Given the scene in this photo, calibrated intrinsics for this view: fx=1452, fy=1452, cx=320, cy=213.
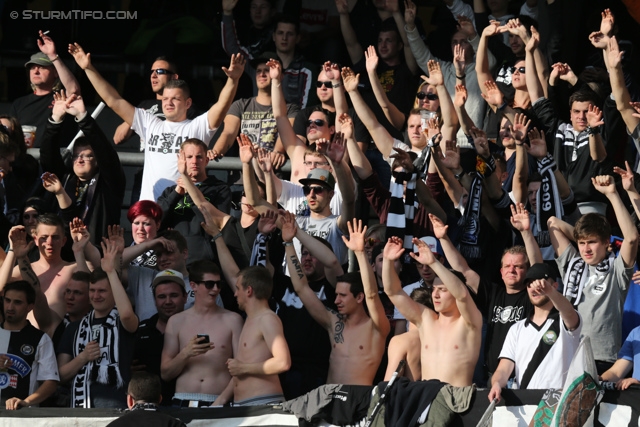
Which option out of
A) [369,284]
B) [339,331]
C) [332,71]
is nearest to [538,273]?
[369,284]

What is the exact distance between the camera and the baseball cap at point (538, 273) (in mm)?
10578

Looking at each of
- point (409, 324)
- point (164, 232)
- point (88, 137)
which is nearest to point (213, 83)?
point (88, 137)

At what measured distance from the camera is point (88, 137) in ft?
43.0

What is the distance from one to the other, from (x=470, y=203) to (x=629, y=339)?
88.9 inches

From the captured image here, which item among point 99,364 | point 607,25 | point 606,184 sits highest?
point 607,25

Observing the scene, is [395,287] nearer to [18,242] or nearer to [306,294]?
[306,294]

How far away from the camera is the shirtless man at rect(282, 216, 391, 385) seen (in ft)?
36.7

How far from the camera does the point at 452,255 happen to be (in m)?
11.6

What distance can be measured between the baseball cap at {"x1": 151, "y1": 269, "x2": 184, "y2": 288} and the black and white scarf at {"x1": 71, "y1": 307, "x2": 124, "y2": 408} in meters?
0.47

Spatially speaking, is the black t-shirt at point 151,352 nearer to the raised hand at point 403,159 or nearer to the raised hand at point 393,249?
the raised hand at point 393,249

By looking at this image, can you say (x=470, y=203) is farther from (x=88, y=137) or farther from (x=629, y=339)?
(x=88, y=137)

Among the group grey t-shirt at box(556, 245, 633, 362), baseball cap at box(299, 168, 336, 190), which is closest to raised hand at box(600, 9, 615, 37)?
grey t-shirt at box(556, 245, 633, 362)

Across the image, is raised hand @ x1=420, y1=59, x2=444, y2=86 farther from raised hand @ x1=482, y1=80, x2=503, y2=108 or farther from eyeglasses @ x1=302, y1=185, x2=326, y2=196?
eyeglasses @ x1=302, y1=185, x2=326, y2=196

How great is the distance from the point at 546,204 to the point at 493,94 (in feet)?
5.11
